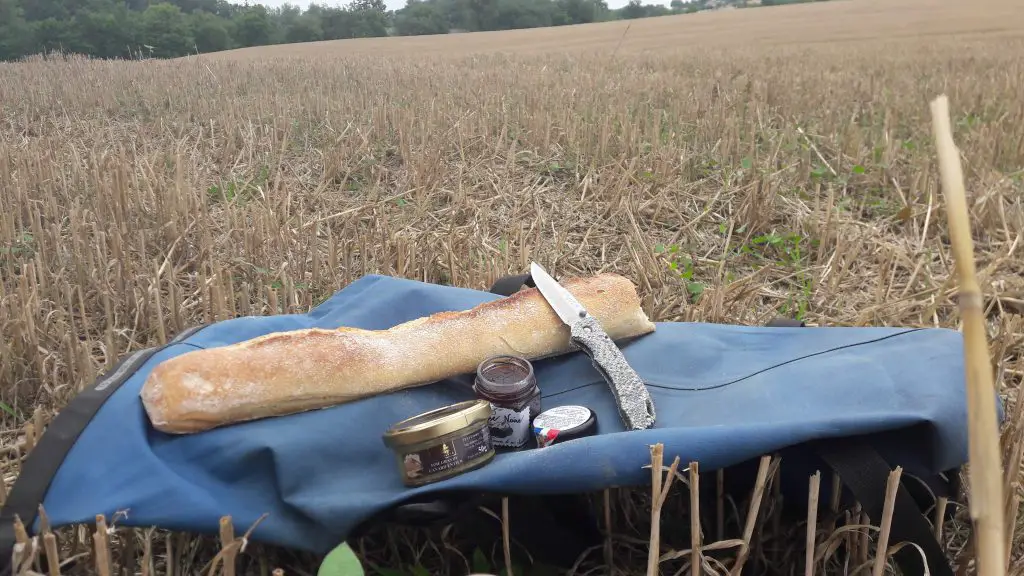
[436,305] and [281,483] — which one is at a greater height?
[436,305]

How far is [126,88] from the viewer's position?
6.32 m

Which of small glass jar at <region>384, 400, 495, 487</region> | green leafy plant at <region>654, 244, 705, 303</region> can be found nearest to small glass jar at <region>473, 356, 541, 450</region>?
small glass jar at <region>384, 400, 495, 487</region>

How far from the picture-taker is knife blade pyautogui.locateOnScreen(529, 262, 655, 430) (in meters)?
1.42

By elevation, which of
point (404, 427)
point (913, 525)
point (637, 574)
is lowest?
point (637, 574)

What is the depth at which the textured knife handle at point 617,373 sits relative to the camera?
1.41 m

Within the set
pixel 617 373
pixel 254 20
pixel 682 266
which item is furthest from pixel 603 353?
pixel 254 20

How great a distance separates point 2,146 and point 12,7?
24488 mm

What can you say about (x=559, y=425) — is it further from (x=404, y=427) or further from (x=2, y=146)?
(x=2, y=146)

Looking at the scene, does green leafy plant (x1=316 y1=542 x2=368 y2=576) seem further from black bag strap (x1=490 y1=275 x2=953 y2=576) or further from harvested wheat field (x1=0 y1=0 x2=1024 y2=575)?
black bag strap (x1=490 y1=275 x2=953 y2=576)

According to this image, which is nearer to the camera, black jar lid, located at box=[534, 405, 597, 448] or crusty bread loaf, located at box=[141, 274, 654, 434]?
crusty bread loaf, located at box=[141, 274, 654, 434]

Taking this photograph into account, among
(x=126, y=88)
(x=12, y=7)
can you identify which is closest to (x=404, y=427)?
(x=126, y=88)

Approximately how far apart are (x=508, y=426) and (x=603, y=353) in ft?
0.94

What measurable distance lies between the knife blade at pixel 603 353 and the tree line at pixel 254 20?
1062 inches

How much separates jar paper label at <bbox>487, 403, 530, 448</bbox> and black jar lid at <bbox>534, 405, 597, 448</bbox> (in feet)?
0.10
